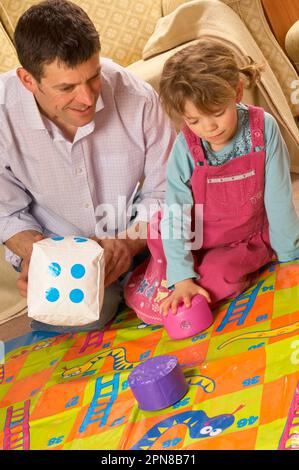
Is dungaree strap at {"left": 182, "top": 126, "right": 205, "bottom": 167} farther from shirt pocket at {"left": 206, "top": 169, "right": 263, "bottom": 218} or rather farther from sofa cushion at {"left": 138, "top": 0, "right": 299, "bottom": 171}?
sofa cushion at {"left": 138, "top": 0, "right": 299, "bottom": 171}

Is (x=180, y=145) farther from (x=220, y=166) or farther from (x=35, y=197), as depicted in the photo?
(x=35, y=197)

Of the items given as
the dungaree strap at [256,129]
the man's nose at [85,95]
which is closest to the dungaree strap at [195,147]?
the dungaree strap at [256,129]

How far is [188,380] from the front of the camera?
125cm

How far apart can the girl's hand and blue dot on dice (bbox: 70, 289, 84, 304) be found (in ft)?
0.58

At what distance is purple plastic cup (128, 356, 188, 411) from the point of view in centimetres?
117

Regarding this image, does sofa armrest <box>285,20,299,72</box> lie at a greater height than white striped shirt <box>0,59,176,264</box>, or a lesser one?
greater

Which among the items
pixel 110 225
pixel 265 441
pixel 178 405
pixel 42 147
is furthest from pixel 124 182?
pixel 265 441

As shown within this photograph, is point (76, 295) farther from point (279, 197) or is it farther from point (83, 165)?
point (279, 197)

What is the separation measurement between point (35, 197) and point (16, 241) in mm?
134

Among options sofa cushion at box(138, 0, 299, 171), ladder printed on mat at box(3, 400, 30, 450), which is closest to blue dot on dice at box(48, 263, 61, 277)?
ladder printed on mat at box(3, 400, 30, 450)

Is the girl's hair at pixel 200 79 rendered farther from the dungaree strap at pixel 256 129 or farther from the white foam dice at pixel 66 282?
the white foam dice at pixel 66 282

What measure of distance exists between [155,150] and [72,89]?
302 mm

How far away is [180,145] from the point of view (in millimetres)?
1499

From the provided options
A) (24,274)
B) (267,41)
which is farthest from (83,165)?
(267,41)
